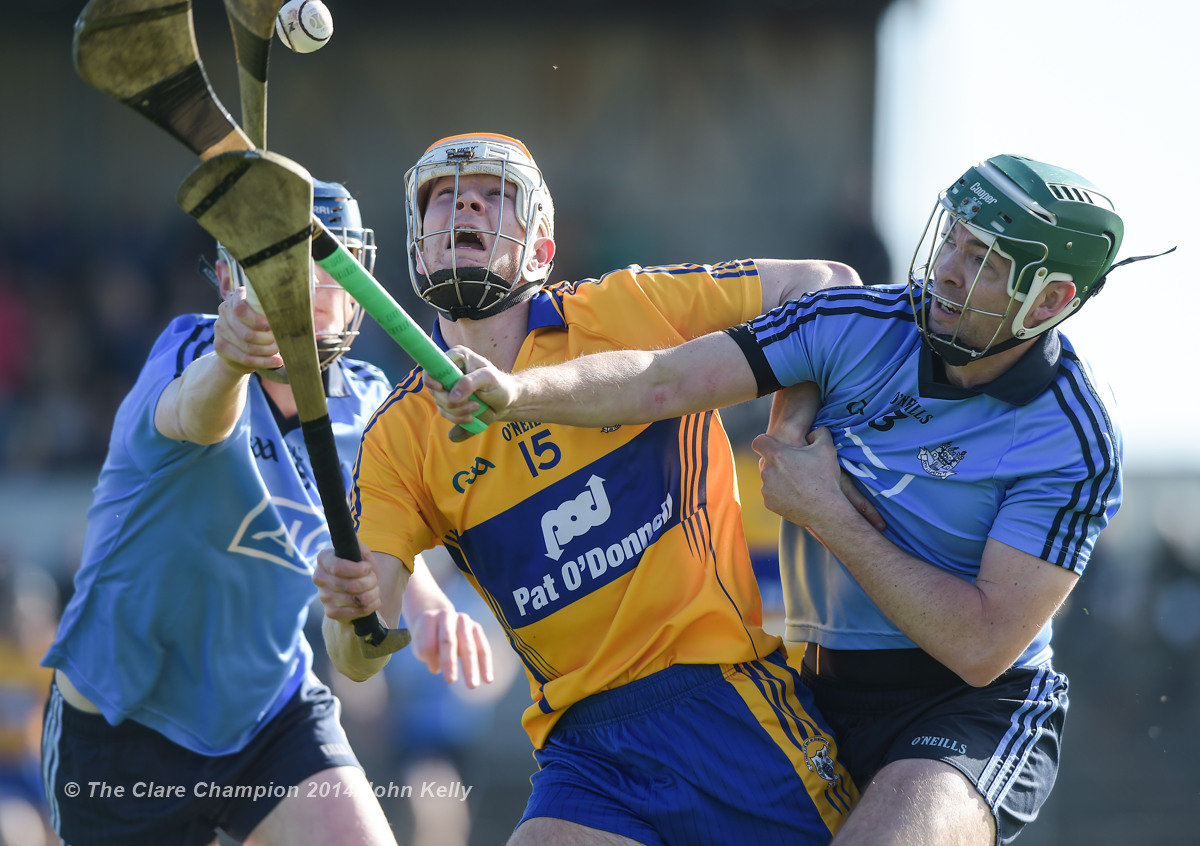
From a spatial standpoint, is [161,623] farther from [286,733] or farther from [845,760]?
[845,760]

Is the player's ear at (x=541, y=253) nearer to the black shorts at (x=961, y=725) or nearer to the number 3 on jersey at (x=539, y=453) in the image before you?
the number 3 on jersey at (x=539, y=453)

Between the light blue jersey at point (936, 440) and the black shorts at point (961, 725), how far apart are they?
3.3 inches

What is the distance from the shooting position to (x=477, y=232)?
10.1ft

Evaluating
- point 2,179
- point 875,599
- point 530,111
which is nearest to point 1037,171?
point 875,599

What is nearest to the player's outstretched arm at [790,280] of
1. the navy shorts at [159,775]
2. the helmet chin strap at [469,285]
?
the helmet chin strap at [469,285]

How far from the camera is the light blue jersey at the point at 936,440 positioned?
275cm

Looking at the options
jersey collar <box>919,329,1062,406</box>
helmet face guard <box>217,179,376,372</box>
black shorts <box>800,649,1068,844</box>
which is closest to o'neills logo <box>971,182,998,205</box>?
jersey collar <box>919,329,1062,406</box>

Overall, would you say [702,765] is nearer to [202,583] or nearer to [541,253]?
[541,253]

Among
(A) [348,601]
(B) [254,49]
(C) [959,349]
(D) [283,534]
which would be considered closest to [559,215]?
(D) [283,534]

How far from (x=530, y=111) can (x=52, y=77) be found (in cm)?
527

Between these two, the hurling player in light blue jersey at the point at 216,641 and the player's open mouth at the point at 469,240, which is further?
the hurling player in light blue jersey at the point at 216,641

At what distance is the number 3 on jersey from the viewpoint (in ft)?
9.95

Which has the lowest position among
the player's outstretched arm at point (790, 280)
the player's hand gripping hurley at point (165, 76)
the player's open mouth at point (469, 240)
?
the player's outstretched arm at point (790, 280)

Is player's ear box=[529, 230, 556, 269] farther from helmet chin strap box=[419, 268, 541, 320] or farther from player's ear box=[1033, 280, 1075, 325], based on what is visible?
player's ear box=[1033, 280, 1075, 325]
